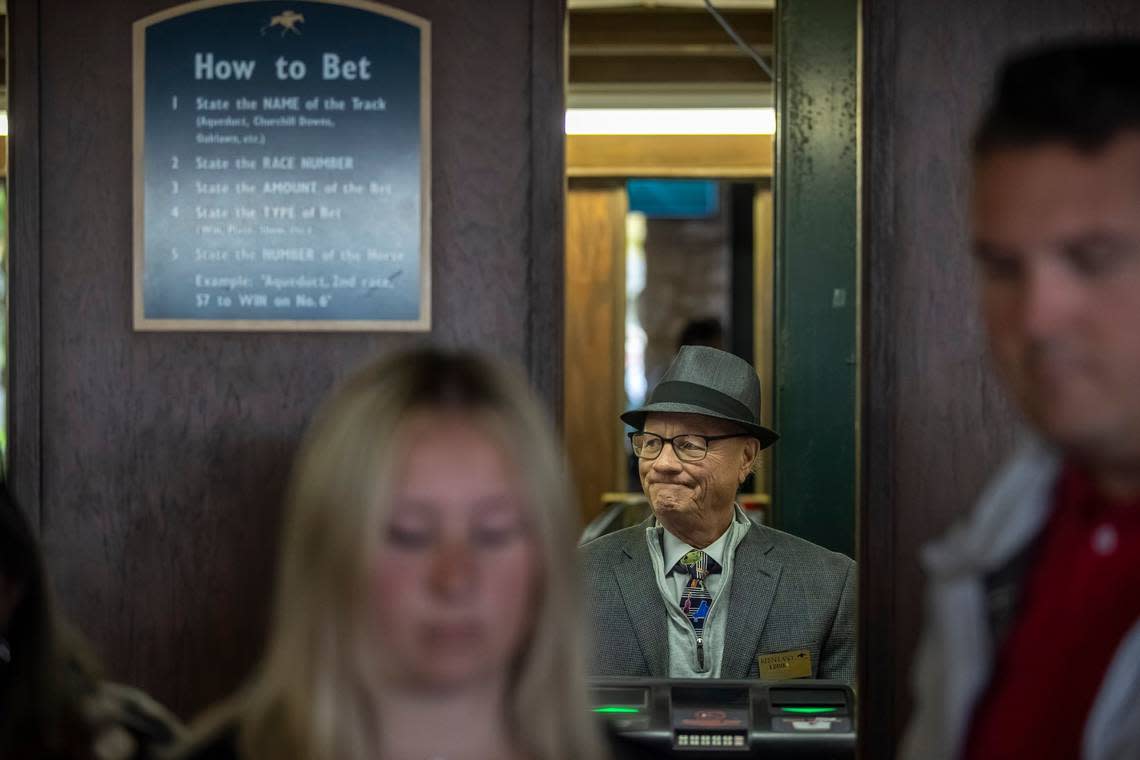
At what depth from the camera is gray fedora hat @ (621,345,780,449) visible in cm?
361

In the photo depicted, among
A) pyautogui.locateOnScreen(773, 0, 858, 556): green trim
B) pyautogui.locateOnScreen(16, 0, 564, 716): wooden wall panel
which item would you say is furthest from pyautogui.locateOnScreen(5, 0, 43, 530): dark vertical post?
pyautogui.locateOnScreen(773, 0, 858, 556): green trim

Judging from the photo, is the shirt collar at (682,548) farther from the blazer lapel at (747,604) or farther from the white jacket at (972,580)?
the white jacket at (972,580)

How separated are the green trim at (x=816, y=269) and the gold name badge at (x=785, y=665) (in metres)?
1.05

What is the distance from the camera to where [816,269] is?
422 cm

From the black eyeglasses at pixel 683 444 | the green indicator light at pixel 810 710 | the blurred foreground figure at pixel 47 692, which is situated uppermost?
the black eyeglasses at pixel 683 444

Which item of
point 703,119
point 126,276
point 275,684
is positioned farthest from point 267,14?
point 703,119

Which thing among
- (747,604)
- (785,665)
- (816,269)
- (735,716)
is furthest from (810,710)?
(816,269)

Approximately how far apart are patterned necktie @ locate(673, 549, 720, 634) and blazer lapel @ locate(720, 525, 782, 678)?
0.06m

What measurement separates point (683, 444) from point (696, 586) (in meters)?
0.38

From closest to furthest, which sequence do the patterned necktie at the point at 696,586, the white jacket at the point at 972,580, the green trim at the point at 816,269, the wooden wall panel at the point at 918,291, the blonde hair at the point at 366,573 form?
the white jacket at the point at 972,580, the blonde hair at the point at 366,573, the wooden wall panel at the point at 918,291, the patterned necktie at the point at 696,586, the green trim at the point at 816,269

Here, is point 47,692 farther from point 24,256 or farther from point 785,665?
point 785,665

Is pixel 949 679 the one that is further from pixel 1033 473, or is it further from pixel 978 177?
pixel 978 177

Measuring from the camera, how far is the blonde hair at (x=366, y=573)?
1313 mm

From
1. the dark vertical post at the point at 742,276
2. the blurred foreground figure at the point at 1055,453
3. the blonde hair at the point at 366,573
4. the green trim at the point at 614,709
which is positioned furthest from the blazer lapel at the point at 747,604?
the dark vertical post at the point at 742,276
